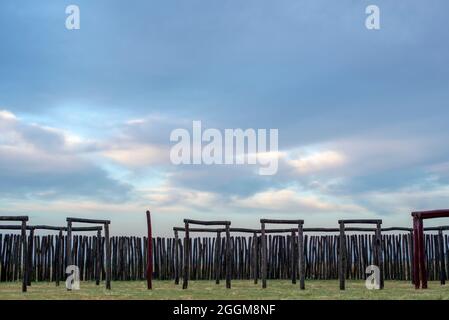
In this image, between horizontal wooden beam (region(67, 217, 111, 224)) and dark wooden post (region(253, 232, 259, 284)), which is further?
dark wooden post (region(253, 232, 259, 284))

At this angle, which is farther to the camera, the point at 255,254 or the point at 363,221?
the point at 255,254

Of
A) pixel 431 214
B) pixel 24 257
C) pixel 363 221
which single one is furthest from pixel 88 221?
pixel 431 214

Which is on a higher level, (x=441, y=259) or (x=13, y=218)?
(x=13, y=218)

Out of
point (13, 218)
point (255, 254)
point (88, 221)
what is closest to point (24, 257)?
point (13, 218)

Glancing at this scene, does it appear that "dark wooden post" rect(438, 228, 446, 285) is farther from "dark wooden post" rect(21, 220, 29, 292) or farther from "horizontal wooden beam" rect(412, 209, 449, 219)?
"dark wooden post" rect(21, 220, 29, 292)

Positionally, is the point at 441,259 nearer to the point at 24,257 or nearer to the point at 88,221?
the point at 88,221

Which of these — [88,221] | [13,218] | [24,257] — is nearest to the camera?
[13,218]

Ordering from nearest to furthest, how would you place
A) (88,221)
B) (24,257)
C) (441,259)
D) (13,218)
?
(13,218) < (24,257) < (88,221) < (441,259)

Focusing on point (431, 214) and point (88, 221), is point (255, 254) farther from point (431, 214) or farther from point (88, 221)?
point (431, 214)

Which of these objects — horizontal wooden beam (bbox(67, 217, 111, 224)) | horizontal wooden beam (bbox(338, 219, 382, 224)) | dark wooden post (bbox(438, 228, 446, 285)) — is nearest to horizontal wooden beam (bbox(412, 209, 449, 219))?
horizontal wooden beam (bbox(338, 219, 382, 224))

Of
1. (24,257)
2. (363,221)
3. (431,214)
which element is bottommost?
(24,257)

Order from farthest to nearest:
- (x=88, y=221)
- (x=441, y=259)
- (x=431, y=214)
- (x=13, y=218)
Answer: (x=441, y=259), (x=88, y=221), (x=13, y=218), (x=431, y=214)

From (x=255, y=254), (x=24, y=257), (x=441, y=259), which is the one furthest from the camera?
(x=441, y=259)
